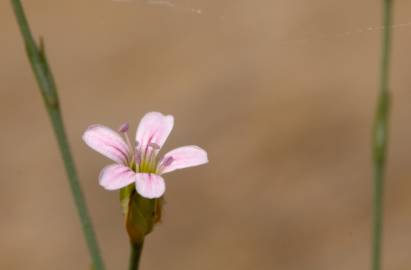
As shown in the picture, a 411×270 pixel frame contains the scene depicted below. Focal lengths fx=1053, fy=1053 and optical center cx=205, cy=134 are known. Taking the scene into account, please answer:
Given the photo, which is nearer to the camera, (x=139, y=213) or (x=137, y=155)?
(x=139, y=213)

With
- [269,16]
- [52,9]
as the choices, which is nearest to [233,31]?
[269,16]

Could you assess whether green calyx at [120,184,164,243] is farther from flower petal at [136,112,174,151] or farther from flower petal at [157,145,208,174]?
flower petal at [136,112,174,151]

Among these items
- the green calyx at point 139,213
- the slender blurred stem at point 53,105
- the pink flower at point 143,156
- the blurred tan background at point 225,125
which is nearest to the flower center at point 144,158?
the pink flower at point 143,156

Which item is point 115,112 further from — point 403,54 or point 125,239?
point 403,54

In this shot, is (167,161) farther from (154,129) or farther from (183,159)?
(154,129)

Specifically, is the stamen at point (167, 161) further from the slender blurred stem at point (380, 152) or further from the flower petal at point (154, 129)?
the slender blurred stem at point (380, 152)

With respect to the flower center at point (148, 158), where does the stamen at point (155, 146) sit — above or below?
above

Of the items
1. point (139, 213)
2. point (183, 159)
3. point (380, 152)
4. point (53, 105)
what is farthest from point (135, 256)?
point (380, 152)
